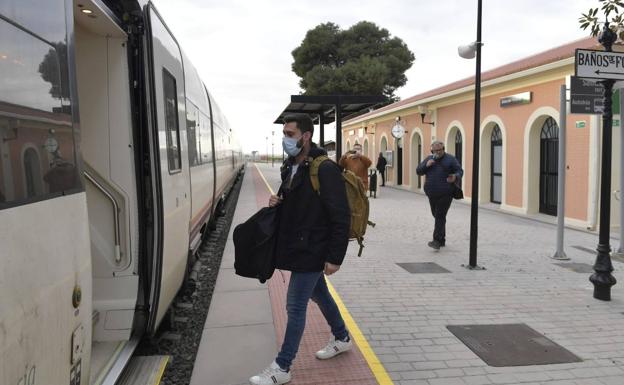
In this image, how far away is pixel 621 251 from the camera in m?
8.30

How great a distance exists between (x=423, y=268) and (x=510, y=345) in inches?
115

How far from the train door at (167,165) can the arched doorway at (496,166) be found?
12839mm

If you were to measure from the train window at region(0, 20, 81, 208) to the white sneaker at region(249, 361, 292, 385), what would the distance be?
1.85 m

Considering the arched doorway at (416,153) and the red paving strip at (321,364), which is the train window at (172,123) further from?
the arched doorway at (416,153)

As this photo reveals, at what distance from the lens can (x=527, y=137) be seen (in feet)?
44.9

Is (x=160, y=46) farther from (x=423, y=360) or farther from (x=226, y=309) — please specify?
(x=423, y=360)

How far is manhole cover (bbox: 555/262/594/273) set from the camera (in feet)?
24.0

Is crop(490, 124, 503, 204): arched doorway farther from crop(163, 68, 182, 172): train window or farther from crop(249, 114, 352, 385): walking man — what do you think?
crop(249, 114, 352, 385): walking man

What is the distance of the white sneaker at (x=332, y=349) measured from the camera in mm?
3973

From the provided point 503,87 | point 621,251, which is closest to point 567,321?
point 621,251

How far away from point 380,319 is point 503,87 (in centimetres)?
1168

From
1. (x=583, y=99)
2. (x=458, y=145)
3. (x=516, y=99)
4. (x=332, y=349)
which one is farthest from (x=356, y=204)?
(x=458, y=145)

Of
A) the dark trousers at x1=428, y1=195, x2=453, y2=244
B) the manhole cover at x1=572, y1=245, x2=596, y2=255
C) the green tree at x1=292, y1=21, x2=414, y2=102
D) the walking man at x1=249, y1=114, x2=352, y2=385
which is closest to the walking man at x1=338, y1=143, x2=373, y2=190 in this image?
the dark trousers at x1=428, y1=195, x2=453, y2=244

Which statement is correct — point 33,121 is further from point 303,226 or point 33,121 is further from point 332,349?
point 332,349
